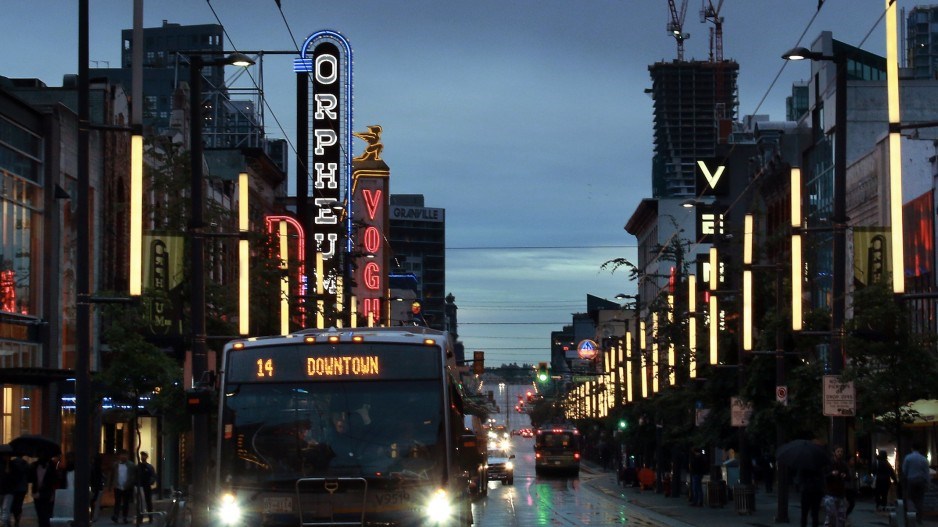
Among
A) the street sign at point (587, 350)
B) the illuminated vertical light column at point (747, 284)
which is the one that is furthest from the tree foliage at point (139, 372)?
the street sign at point (587, 350)

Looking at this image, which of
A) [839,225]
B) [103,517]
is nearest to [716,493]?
[103,517]

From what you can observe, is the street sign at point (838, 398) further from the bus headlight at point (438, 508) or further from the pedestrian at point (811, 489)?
the bus headlight at point (438, 508)

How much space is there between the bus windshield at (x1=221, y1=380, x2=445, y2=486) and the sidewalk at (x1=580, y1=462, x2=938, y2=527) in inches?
716

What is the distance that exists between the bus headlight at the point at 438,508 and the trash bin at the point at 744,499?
22.7m

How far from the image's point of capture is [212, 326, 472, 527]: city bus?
669 inches

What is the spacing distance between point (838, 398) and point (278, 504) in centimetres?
1267

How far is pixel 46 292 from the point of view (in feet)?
141

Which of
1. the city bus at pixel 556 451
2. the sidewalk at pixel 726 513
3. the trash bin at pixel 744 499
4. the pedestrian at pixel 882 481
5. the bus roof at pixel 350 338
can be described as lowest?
the city bus at pixel 556 451

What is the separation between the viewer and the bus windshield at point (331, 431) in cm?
1717

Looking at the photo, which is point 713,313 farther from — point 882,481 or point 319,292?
point 319,292

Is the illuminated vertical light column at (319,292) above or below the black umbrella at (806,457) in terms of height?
above

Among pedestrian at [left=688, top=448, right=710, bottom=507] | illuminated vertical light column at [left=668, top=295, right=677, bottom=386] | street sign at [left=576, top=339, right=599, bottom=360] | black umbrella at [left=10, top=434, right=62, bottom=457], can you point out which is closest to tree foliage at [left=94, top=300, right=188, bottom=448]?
black umbrella at [left=10, top=434, right=62, bottom=457]

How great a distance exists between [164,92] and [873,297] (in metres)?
108

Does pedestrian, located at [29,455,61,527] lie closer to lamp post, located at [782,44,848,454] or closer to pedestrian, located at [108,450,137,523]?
pedestrian, located at [108,450,137,523]
